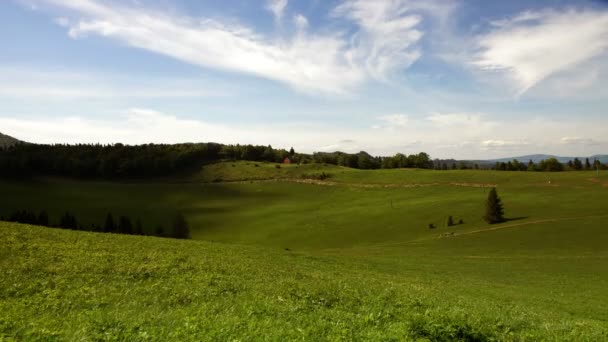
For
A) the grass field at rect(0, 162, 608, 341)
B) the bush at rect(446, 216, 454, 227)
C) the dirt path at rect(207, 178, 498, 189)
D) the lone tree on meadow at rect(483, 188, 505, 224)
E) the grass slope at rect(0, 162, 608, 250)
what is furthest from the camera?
the dirt path at rect(207, 178, 498, 189)

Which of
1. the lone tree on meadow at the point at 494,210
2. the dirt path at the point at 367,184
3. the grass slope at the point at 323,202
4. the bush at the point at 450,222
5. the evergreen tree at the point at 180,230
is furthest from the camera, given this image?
the dirt path at the point at 367,184

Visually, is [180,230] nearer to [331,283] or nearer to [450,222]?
[450,222]

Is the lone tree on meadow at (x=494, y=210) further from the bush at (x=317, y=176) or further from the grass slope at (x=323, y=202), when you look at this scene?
the bush at (x=317, y=176)

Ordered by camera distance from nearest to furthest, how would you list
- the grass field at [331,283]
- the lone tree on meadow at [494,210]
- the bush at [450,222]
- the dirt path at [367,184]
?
the grass field at [331,283] < the lone tree on meadow at [494,210] < the bush at [450,222] < the dirt path at [367,184]

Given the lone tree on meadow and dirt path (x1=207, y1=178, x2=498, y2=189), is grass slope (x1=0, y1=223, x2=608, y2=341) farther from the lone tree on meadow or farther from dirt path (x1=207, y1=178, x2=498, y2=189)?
dirt path (x1=207, y1=178, x2=498, y2=189)

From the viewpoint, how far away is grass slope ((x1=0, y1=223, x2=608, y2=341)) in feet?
37.9

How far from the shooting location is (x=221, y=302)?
1577cm

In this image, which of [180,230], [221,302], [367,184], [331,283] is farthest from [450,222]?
[221,302]

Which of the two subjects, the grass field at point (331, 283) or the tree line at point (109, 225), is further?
the tree line at point (109, 225)

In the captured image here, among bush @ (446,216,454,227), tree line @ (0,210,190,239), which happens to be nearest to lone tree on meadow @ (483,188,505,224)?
bush @ (446,216,454,227)

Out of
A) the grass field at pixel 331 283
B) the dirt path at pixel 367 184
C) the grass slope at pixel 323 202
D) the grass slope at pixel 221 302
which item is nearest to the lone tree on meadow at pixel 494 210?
the grass slope at pixel 323 202

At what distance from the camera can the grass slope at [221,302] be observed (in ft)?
37.9

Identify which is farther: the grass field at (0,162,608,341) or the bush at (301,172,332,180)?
the bush at (301,172,332,180)

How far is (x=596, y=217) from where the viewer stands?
7831cm
